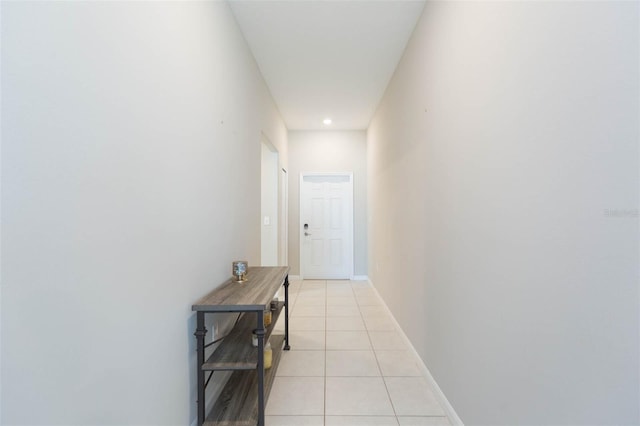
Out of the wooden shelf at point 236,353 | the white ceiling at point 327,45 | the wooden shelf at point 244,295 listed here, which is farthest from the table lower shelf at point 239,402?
the white ceiling at point 327,45

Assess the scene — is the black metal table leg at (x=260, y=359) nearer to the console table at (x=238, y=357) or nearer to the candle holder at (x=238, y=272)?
the console table at (x=238, y=357)

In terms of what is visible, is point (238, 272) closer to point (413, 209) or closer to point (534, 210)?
point (413, 209)

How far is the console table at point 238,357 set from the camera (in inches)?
56.3

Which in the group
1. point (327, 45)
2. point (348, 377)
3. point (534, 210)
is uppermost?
point (327, 45)

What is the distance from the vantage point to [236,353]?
158 cm

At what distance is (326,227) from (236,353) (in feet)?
12.5

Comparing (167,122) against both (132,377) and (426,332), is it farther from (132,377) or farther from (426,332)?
(426,332)

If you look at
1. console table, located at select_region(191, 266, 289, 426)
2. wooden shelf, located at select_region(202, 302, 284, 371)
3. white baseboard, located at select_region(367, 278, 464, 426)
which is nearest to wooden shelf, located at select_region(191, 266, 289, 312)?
console table, located at select_region(191, 266, 289, 426)

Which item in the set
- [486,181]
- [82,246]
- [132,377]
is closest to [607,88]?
[486,181]

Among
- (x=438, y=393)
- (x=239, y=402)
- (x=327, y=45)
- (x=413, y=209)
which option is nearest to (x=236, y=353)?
(x=239, y=402)

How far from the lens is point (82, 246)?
2.71 ft

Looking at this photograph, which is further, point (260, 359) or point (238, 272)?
point (238, 272)

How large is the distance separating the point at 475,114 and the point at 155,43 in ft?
4.88

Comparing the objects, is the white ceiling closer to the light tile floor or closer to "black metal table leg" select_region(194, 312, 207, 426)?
"black metal table leg" select_region(194, 312, 207, 426)
